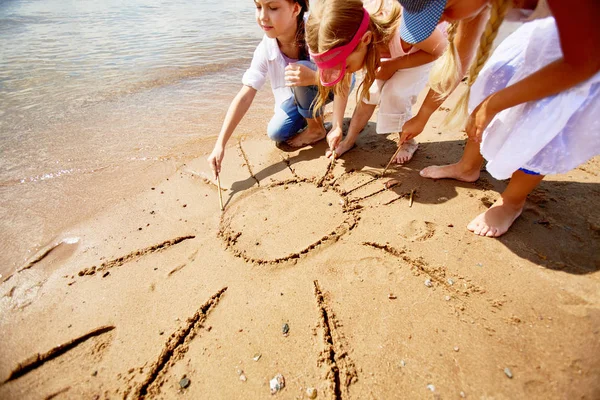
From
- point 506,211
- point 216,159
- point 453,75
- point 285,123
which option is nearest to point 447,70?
point 453,75

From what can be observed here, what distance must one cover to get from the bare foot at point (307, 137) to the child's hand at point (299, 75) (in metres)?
0.64

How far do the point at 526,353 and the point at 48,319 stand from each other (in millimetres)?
2510

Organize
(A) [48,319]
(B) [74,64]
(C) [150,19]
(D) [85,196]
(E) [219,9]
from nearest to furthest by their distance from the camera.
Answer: (A) [48,319], (D) [85,196], (B) [74,64], (C) [150,19], (E) [219,9]

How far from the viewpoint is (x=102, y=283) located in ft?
6.49

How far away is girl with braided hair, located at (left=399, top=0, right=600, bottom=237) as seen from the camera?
122cm

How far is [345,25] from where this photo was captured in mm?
2043

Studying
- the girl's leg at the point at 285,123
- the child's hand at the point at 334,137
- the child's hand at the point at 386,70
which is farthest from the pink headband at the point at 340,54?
the girl's leg at the point at 285,123

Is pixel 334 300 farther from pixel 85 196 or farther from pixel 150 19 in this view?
pixel 150 19

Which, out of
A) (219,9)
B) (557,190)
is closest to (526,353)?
(557,190)

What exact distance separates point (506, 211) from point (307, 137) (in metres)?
1.97

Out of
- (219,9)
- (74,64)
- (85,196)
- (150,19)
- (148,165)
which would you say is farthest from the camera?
(219,9)

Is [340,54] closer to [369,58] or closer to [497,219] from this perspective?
[369,58]

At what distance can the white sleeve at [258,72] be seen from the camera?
2.90 metres

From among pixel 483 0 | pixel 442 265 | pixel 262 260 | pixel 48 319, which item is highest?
pixel 483 0
